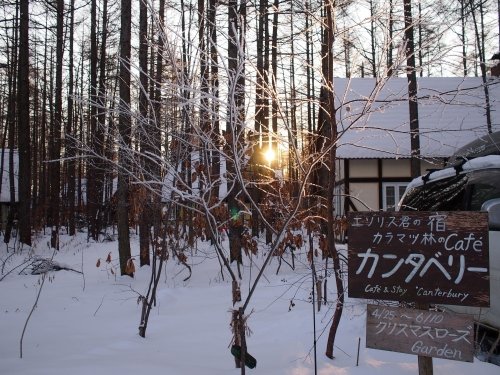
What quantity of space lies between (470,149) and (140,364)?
496 centimetres

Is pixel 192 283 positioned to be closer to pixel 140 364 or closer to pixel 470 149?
pixel 140 364

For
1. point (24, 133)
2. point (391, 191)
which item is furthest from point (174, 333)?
point (391, 191)

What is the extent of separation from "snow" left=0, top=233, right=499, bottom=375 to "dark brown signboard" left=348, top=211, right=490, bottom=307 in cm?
137

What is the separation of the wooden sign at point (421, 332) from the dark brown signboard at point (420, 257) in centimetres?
9

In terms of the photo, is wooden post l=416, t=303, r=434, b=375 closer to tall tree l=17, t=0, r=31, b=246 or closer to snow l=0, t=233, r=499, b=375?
snow l=0, t=233, r=499, b=375

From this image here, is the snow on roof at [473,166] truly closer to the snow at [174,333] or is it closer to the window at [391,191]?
the snow at [174,333]

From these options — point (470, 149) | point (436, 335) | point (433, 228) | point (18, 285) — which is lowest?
point (18, 285)

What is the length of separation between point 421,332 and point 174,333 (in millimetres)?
3589

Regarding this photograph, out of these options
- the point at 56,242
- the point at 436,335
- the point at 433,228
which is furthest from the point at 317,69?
the point at 56,242

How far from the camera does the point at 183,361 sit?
4.41 meters

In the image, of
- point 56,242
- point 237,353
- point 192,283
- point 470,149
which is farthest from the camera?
point 56,242

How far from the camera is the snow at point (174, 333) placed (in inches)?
160

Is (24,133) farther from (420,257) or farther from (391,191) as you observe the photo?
(420,257)

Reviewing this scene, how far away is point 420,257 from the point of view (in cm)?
283
